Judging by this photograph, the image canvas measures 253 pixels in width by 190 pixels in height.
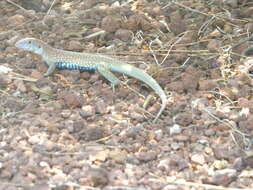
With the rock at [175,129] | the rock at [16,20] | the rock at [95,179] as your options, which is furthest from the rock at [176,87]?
the rock at [16,20]

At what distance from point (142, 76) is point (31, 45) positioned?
1.23 m

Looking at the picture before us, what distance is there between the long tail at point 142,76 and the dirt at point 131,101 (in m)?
0.08

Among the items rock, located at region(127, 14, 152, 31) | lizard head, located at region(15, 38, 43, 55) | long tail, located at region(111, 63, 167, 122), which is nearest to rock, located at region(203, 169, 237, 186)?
long tail, located at region(111, 63, 167, 122)

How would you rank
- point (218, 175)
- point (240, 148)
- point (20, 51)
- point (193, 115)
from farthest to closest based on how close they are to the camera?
point (20, 51) < point (193, 115) < point (240, 148) < point (218, 175)

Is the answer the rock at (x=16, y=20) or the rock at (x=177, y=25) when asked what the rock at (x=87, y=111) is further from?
the rock at (x=16, y=20)

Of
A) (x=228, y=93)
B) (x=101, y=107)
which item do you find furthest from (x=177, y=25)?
(x=101, y=107)

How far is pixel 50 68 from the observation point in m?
6.09

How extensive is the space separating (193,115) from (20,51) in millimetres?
2119

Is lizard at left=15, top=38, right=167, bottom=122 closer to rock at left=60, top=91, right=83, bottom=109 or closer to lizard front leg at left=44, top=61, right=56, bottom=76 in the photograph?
lizard front leg at left=44, top=61, right=56, bottom=76

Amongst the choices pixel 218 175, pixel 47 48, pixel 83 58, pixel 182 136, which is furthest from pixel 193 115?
pixel 47 48

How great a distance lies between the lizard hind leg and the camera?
5.83 metres

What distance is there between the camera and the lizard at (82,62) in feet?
19.2

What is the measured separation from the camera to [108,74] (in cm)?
Result: 591

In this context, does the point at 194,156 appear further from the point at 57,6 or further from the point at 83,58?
the point at 57,6
